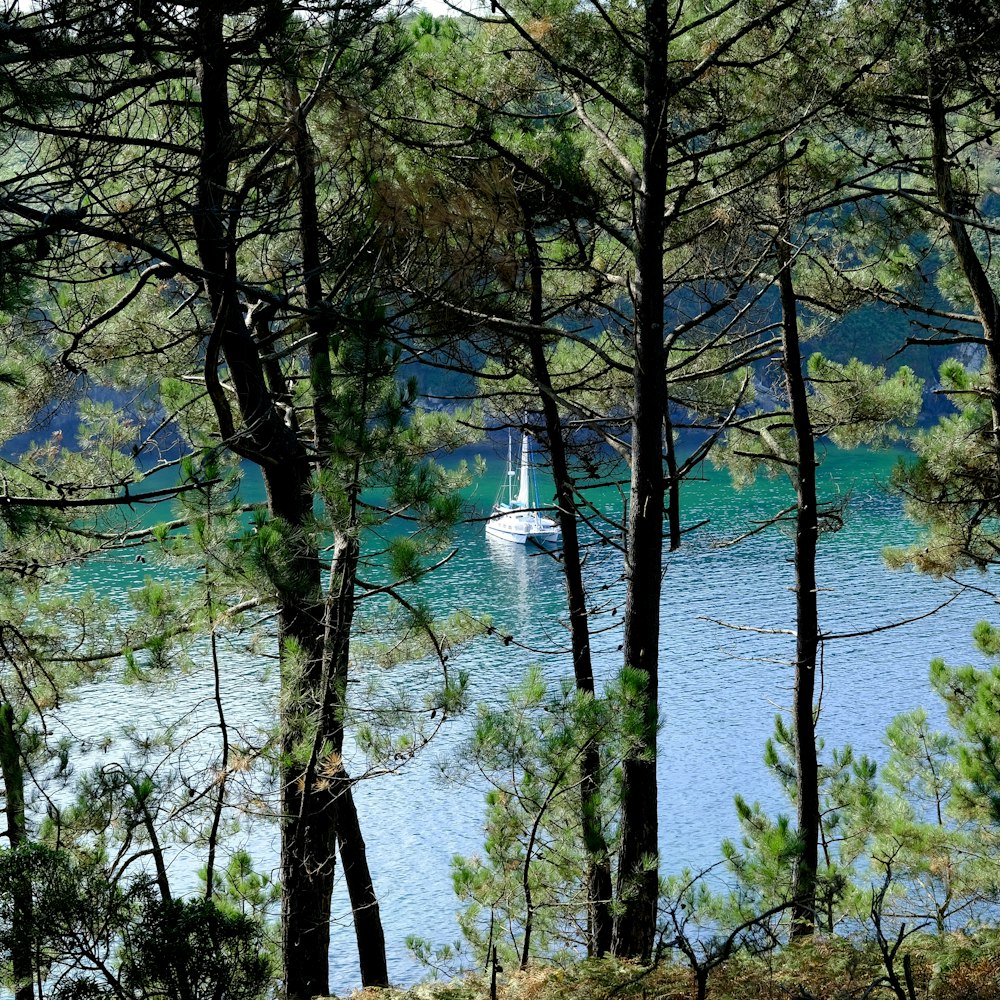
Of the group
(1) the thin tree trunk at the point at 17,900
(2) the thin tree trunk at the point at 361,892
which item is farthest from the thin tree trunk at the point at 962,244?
(1) the thin tree trunk at the point at 17,900

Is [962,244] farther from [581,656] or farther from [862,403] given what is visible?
[581,656]

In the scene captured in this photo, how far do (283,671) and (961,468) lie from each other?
3365 mm

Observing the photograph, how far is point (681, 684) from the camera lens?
14000 mm

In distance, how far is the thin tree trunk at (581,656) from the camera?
3811 mm

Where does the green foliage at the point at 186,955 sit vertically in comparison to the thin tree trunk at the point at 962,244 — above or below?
below

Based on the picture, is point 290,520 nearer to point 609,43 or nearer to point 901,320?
point 609,43

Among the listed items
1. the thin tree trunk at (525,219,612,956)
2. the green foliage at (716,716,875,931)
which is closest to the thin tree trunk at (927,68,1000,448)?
the thin tree trunk at (525,219,612,956)

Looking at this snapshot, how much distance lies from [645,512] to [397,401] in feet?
4.07

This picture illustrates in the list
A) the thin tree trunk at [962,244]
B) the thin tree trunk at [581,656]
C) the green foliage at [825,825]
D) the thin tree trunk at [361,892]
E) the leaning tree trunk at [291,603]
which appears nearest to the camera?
the leaning tree trunk at [291,603]

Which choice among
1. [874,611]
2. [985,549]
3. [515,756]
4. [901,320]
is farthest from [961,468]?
[901,320]

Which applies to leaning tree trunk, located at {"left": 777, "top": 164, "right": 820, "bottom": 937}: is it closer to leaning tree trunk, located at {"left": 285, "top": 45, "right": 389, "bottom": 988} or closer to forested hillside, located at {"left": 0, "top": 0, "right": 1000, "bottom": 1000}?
forested hillside, located at {"left": 0, "top": 0, "right": 1000, "bottom": 1000}

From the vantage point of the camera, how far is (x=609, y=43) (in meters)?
4.12

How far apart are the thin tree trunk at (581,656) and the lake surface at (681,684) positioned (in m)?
0.67

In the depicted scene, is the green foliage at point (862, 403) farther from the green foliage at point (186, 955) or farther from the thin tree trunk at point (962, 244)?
the green foliage at point (186, 955)
